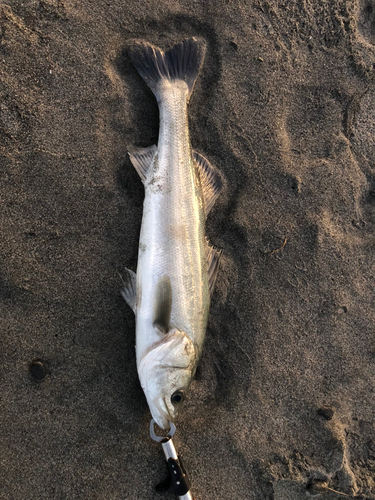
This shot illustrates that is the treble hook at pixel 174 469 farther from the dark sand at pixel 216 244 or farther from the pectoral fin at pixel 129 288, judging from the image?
the pectoral fin at pixel 129 288

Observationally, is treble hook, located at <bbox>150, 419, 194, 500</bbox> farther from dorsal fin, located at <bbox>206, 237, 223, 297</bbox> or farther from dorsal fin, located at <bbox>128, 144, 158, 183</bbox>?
dorsal fin, located at <bbox>128, 144, 158, 183</bbox>

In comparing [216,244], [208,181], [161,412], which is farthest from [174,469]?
[208,181]

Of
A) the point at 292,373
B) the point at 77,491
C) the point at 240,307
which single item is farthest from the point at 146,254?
the point at 77,491

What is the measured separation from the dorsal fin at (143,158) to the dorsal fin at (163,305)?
3.37ft

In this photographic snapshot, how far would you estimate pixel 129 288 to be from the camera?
278cm

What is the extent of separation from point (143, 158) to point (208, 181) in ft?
2.21

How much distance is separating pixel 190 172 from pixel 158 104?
778mm

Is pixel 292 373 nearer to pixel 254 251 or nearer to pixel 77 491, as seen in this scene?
pixel 254 251

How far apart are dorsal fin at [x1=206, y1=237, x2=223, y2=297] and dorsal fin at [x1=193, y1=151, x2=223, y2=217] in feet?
1.27

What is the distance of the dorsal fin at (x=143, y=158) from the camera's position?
287cm

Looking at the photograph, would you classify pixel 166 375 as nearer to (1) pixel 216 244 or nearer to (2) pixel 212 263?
(2) pixel 212 263

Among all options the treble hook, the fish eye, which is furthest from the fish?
the treble hook

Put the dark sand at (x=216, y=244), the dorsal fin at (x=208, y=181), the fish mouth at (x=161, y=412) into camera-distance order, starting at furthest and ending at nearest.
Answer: the dorsal fin at (x=208, y=181) → the dark sand at (x=216, y=244) → the fish mouth at (x=161, y=412)

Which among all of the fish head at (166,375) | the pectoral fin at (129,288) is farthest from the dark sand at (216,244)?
the fish head at (166,375)
